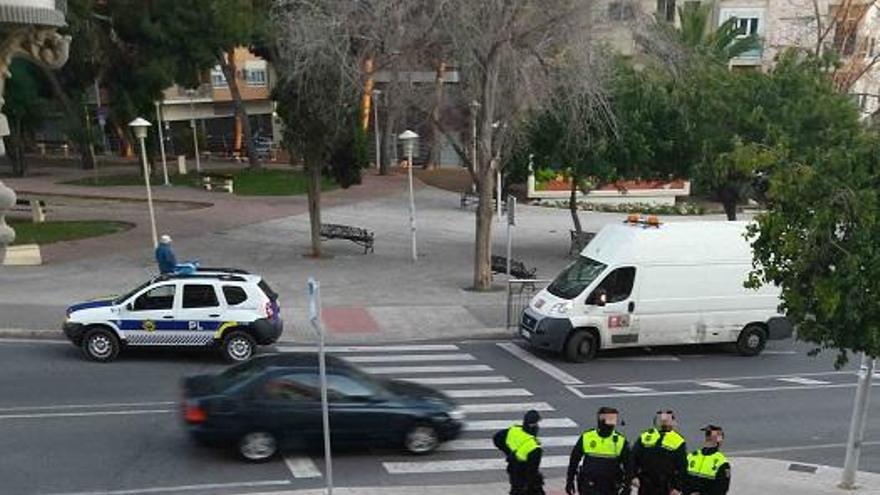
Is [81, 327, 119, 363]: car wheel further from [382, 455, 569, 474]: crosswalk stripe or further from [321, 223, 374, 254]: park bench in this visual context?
[321, 223, 374, 254]: park bench

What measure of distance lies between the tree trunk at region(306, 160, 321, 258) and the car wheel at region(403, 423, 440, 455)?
14510mm

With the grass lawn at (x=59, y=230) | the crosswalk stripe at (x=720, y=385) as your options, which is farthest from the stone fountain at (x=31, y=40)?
the crosswalk stripe at (x=720, y=385)

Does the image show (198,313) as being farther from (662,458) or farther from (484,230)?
(662,458)

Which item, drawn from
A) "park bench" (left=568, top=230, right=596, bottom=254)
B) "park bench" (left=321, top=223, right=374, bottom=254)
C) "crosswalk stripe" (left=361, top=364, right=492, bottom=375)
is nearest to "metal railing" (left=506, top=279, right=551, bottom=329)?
"crosswalk stripe" (left=361, top=364, right=492, bottom=375)

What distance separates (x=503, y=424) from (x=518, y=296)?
27.8 feet

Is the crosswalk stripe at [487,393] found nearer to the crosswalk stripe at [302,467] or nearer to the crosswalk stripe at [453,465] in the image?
the crosswalk stripe at [453,465]

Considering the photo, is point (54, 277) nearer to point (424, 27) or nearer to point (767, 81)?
point (424, 27)

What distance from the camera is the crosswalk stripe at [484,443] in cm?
1266

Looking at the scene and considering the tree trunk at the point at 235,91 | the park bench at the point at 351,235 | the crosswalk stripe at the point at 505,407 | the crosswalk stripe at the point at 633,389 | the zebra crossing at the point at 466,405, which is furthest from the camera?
the tree trunk at the point at 235,91

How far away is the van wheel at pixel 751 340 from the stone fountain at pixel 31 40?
14.6 meters

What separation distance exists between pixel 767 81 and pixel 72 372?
2051cm

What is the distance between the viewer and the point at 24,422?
12812 mm

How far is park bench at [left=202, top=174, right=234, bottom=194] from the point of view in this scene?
4190cm

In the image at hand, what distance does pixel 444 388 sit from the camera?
15.3 meters
